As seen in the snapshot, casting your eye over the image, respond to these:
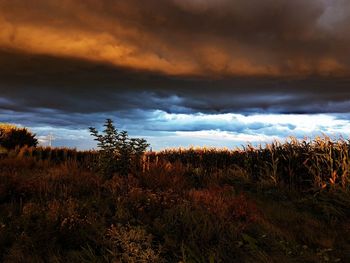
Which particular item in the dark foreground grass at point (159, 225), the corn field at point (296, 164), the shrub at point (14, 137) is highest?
the shrub at point (14, 137)

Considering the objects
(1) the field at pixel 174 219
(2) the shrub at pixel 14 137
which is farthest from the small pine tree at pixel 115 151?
(2) the shrub at pixel 14 137

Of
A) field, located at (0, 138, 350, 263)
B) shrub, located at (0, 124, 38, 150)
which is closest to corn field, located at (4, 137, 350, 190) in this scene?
field, located at (0, 138, 350, 263)

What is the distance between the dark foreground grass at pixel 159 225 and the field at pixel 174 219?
0.05 ft

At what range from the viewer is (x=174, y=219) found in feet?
22.3

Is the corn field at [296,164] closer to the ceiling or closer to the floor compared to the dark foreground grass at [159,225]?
closer to the ceiling

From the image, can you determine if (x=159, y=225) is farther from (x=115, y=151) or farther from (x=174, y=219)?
(x=115, y=151)

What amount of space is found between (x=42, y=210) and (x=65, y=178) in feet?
9.48

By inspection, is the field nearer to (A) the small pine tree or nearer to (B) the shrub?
(A) the small pine tree

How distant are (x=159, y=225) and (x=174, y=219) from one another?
473 mm

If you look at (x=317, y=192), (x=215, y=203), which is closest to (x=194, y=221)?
(x=215, y=203)

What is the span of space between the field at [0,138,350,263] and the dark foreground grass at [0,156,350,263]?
0.05 feet

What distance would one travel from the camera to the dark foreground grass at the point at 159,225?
5691 mm

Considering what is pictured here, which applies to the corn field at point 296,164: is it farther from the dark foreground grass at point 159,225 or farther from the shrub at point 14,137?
the shrub at point 14,137

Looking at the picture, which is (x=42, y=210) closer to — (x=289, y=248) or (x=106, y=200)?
(x=106, y=200)
